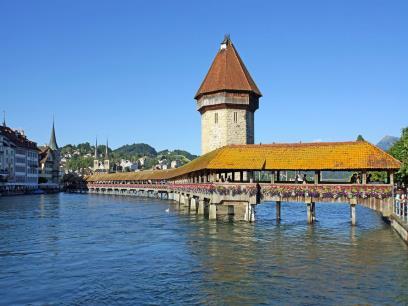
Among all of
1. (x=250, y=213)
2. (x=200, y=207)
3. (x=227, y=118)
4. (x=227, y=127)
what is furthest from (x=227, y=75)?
(x=250, y=213)

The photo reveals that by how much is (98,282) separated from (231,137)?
36546 mm

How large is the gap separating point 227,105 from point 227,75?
3.61 meters

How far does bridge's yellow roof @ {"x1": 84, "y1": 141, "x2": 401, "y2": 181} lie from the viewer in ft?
92.2

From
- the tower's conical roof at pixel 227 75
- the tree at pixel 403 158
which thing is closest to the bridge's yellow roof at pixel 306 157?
the tree at pixel 403 158

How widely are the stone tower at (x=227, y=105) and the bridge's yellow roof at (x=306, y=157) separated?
17791 mm

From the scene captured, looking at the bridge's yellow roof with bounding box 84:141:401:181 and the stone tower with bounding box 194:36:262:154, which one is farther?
the stone tower with bounding box 194:36:262:154

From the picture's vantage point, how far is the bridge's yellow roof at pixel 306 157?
92.2 ft

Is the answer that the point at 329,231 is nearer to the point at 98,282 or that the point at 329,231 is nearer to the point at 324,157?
the point at 324,157

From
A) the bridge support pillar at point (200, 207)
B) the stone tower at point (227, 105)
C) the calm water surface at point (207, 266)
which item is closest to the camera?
the calm water surface at point (207, 266)

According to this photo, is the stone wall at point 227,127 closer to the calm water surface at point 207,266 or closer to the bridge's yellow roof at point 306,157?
the bridge's yellow roof at point 306,157

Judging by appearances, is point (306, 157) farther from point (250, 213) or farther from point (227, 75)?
point (227, 75)

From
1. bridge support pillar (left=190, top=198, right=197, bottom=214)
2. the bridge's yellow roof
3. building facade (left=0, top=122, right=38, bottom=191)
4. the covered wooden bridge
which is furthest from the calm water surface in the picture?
building facade (left=0, top=122, right=38, bottom=191)

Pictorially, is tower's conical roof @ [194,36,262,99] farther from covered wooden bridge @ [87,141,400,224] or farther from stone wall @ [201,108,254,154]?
covered wooden bridge @ [87,141,400,224]

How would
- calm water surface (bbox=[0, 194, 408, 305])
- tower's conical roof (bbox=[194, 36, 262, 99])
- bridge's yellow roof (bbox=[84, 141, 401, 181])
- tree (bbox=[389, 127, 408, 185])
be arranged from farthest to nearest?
1. tower's conical roof (bbox=[194, 36, 262, 99])
2. tree (bbox=[389, 127, 408, 185])
3. bridge's yellow roof (bbox=[84, 141, 401, 181])
4. calm water surface (bbox=[0, 194, 408, 305])
